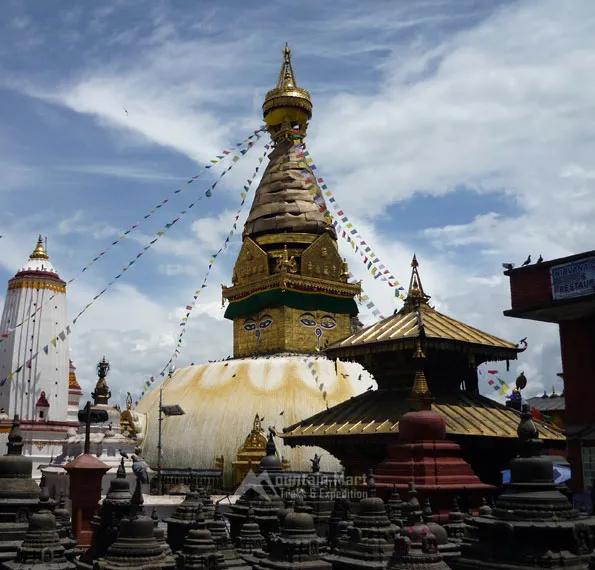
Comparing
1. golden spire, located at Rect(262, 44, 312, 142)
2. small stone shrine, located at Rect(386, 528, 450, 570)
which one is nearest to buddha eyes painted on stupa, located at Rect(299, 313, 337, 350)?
golden spire, located at Rect(262, 44, 312, 142)

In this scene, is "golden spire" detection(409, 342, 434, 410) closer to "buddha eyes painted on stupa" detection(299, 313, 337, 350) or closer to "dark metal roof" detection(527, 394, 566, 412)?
"buddha eyes painted on stupa" detection(299, 313, 337, 350)

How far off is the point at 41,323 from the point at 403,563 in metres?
29.8

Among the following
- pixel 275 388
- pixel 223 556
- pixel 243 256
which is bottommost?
pixel 223 556

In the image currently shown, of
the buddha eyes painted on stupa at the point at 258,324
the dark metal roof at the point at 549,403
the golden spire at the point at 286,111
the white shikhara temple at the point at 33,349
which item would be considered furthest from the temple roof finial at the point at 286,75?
the dark metal roof at the point at 549,403

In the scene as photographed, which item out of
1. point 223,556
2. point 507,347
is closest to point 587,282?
point 507,347

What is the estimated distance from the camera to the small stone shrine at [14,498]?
A: 9.77 meters

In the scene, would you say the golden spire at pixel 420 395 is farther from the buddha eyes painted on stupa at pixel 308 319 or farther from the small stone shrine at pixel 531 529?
the buddha eyes painted on stupa at pixel 308 319

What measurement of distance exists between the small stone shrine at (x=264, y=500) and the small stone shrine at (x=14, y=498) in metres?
4.80

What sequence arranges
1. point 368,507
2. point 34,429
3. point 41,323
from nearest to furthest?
point 368,507, point 34,429, point 41,323

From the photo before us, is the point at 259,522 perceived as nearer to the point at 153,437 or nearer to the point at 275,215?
the point at 153,437

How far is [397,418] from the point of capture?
54.3 feet

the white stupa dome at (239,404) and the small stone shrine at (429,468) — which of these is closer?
the small stone shrine at (429,468)

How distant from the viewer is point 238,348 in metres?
34.0

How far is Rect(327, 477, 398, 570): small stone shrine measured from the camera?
9562 mm
